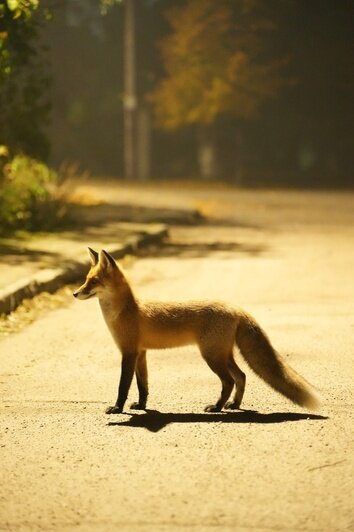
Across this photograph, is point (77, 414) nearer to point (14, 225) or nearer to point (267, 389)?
point (267, 389)

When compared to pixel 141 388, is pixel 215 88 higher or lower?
higher

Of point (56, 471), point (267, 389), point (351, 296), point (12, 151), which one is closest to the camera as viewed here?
point (56, 471)

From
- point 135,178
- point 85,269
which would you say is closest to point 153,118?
point 135,178

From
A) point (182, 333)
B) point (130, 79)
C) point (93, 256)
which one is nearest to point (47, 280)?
point (93, 256)

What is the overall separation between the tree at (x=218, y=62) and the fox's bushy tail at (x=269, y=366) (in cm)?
3570

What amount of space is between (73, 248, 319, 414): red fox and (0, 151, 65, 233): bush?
36.0 ft

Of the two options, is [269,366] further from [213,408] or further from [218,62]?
[218,62]

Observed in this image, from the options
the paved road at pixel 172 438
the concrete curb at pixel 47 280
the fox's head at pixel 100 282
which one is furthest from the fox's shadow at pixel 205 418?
the concrete curb at pixel 47 280

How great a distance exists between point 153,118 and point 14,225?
30.4 m

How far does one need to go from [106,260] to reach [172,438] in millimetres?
1263

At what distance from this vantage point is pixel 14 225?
18.3 meters

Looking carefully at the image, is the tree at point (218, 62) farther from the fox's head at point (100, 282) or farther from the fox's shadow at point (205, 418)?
the fox's shadow at point (205, 418)

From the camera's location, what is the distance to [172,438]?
20.1ft

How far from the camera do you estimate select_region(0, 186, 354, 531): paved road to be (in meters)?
4.88
